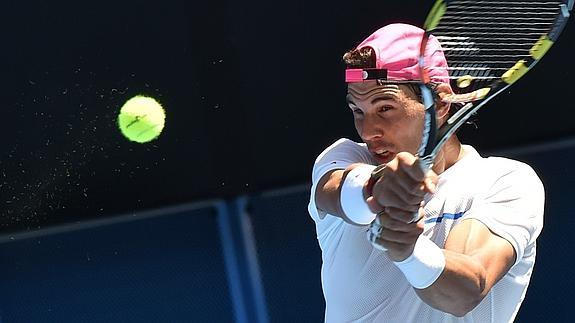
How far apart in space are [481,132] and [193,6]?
111 centimetres

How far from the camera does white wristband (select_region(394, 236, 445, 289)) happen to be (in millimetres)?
1864

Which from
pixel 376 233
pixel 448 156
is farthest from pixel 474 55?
pixel 376 233

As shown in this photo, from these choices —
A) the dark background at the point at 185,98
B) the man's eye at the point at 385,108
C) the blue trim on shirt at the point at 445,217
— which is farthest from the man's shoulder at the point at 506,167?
the dark background at the point at 185,98

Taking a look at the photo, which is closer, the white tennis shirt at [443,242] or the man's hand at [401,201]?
the man's hand at [401,201]

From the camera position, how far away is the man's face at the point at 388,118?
7.02 ft

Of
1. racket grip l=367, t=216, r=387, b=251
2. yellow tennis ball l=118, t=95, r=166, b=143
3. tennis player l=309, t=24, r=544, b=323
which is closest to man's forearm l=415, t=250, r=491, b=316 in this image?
tennis player l=309, t=24, r=544, b=323

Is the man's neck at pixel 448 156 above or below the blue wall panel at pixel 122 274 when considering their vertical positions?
Answer: above

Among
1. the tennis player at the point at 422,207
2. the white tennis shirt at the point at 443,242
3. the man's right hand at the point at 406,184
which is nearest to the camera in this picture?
the man's right hand at the point at 406,184

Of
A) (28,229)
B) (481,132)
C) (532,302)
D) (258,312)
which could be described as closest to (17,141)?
(28,229)

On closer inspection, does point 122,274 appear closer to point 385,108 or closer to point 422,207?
point 385,108

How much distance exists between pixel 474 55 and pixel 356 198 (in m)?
0.69

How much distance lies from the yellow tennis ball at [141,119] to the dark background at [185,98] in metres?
0.04

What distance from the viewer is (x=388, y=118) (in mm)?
2146

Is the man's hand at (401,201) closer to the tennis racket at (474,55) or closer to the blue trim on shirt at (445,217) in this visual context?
the tennis racket at (474,55)
